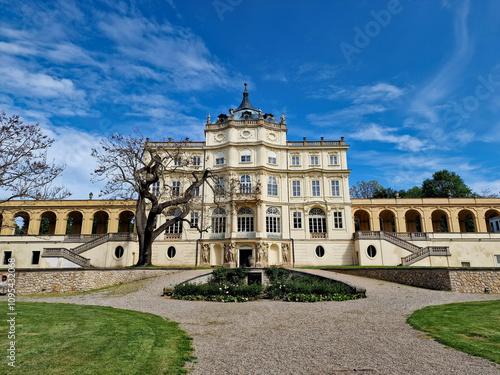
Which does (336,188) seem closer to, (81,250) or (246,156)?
(246,156)

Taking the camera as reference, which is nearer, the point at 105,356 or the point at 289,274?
the point at 105,356

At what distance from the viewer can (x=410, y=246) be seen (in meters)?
33.6

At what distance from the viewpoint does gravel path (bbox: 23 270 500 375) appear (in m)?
6.61

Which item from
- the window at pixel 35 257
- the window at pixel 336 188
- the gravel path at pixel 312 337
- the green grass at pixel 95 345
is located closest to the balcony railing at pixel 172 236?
the window at pixel 35 257

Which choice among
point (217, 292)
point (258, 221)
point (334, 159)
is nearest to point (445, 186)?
point (334, 159)

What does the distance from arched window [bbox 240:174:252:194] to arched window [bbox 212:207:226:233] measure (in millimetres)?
3164

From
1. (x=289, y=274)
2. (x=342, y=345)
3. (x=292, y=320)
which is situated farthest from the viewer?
(x=289, y=274)

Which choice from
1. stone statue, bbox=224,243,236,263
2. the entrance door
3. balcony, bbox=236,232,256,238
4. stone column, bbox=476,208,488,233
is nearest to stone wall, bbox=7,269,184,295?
stone statue, bbox=224,243,236,263

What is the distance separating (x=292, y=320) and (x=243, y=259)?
24.5 metres

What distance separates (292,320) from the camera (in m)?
11.4

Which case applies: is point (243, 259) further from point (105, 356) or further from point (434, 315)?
point (105, 356)

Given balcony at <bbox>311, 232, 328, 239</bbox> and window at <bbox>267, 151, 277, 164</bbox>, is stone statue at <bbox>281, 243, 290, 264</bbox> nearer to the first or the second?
balcony at <bbox>311, 232, 328, 239</bbox>

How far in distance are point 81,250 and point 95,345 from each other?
2925 centimetres

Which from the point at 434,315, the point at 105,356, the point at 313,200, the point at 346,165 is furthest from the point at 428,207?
the point at 105,356
